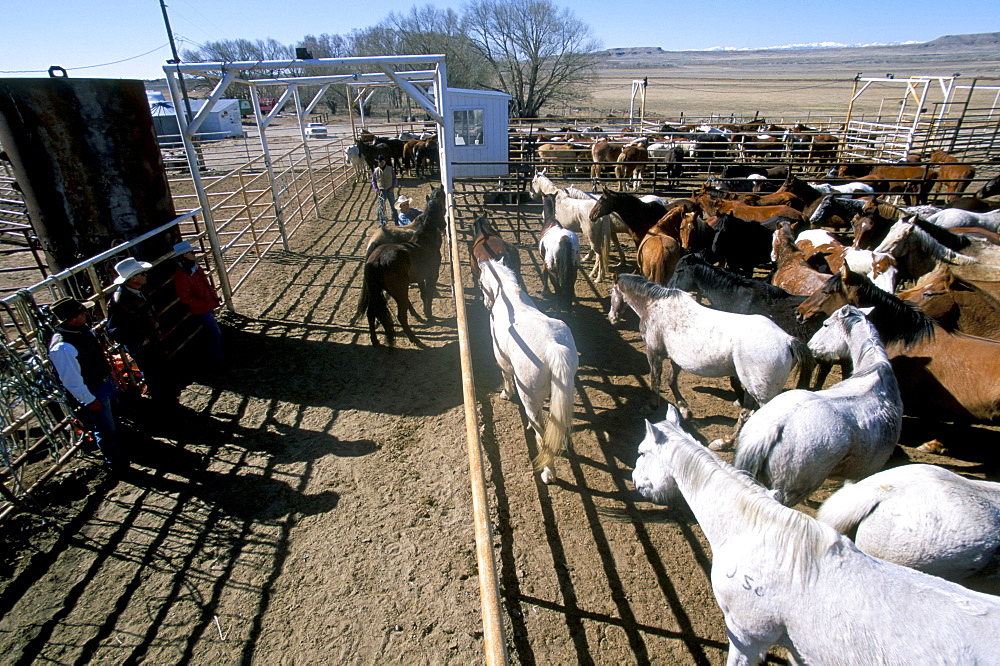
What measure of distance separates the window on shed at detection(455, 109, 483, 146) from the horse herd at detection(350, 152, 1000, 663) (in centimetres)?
706

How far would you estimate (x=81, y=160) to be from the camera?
16.0ft

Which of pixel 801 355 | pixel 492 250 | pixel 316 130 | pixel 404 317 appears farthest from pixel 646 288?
pixel 316 130

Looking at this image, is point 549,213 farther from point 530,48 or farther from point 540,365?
point 530,48

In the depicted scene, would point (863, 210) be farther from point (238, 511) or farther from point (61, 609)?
point (61, 609)

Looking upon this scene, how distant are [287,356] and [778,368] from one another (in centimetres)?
554

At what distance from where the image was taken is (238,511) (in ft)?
12.1

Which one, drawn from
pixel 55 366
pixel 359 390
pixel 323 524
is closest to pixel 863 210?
pixel 359 390

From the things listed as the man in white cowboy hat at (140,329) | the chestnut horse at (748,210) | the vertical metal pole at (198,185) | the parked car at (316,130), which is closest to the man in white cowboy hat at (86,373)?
the man in white cowboy hat at (140,329)

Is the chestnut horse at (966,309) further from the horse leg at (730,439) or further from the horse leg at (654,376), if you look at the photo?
the horse leg at (654,376)

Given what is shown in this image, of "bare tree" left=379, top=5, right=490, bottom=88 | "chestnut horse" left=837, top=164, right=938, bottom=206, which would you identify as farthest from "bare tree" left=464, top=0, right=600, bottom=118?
"chestnut horse" left=837, top=164, right=938, bottom=206

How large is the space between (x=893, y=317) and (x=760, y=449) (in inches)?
102

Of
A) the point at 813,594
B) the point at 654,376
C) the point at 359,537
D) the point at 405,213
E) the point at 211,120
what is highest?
the point at 211,120

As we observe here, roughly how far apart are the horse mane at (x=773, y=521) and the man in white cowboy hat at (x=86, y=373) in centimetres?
456

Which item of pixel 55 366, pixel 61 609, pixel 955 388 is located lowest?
pixel 61 609
